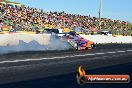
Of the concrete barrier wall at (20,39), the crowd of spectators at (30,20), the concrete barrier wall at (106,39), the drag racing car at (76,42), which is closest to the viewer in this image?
the concrete barrier wall at (20,39)

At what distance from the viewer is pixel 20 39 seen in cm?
2806

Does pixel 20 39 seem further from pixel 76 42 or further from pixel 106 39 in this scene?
pixel 106 39

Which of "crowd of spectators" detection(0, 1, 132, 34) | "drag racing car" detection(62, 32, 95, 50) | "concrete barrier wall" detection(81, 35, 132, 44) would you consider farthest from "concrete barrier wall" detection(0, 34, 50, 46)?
"concrete barrier wall" detection(81, 35, 132, 44)

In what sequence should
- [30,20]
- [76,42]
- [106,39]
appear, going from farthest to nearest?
[30,20], [106,39], [76,42]

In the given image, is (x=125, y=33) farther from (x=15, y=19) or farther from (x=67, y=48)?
(x=67, y=48)

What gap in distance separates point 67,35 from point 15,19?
464 inches

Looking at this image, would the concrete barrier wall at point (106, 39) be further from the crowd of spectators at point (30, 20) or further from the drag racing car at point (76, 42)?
the drag racing car at point (76, 42)

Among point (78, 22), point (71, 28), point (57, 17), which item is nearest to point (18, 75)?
point (71, 28)

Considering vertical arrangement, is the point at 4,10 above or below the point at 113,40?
above

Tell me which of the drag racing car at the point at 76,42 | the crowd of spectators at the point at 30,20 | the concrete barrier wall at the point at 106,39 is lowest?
the concrete barrier wall at the point at 106,39

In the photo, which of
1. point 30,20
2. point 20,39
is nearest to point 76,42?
point 20,39

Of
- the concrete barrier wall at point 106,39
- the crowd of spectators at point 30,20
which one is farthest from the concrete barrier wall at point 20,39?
the concrete barrier wall at point 106,39

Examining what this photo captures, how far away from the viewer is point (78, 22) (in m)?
56.8

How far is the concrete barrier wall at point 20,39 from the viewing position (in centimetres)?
2647
